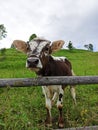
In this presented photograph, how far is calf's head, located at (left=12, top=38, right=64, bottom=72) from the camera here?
21.1ft

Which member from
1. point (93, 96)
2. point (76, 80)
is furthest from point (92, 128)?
point (93, 96)

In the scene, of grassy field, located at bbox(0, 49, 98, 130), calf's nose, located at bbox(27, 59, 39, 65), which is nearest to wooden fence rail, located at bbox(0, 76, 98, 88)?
grassy field, located at bbox(0, 49, 98, 130)

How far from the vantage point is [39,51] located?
6.81 metres

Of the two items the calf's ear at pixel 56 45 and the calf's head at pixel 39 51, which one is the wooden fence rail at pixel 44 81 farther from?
the calf's ear at pixel 56 45

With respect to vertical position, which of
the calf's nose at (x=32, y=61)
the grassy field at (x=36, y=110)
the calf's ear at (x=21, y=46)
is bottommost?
the grassy field at (x=36, y=110)

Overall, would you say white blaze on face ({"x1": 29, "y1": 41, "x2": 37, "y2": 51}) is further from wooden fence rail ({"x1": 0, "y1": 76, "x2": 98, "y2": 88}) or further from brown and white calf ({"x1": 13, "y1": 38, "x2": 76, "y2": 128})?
wooden fence rail ({"x1": 0, "y1": 76, "x2": 98, "y2": 88})

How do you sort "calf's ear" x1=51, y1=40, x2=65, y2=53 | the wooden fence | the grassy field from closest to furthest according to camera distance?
the grassy field, the wooden fence, "calf's ear" x1=51, y1=40, x2=65, y2=53

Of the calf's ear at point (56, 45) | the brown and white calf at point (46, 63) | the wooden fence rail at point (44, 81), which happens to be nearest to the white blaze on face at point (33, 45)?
the brown and white calf at point (46, 63)

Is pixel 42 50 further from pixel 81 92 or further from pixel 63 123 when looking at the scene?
pixel 81 92

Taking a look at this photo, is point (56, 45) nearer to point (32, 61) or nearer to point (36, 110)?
point (32, 61)

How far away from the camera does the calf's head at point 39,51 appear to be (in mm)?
6438

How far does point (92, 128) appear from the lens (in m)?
6.38

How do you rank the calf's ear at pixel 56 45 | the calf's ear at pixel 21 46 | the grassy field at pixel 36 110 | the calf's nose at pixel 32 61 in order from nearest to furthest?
the grassy field at pixel 36 110, the calf's nose at pixel 32 61, the calf's ear at pixel 21 46, the calf's ear at pixel 56 45

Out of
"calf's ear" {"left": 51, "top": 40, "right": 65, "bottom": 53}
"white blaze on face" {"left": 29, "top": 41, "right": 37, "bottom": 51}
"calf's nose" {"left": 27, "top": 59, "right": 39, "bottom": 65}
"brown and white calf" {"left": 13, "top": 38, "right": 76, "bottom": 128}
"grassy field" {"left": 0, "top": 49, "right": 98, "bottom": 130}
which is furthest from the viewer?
"calf's ear" {"left": 51, "top": 40, "right": 65, "bottom": 53}
